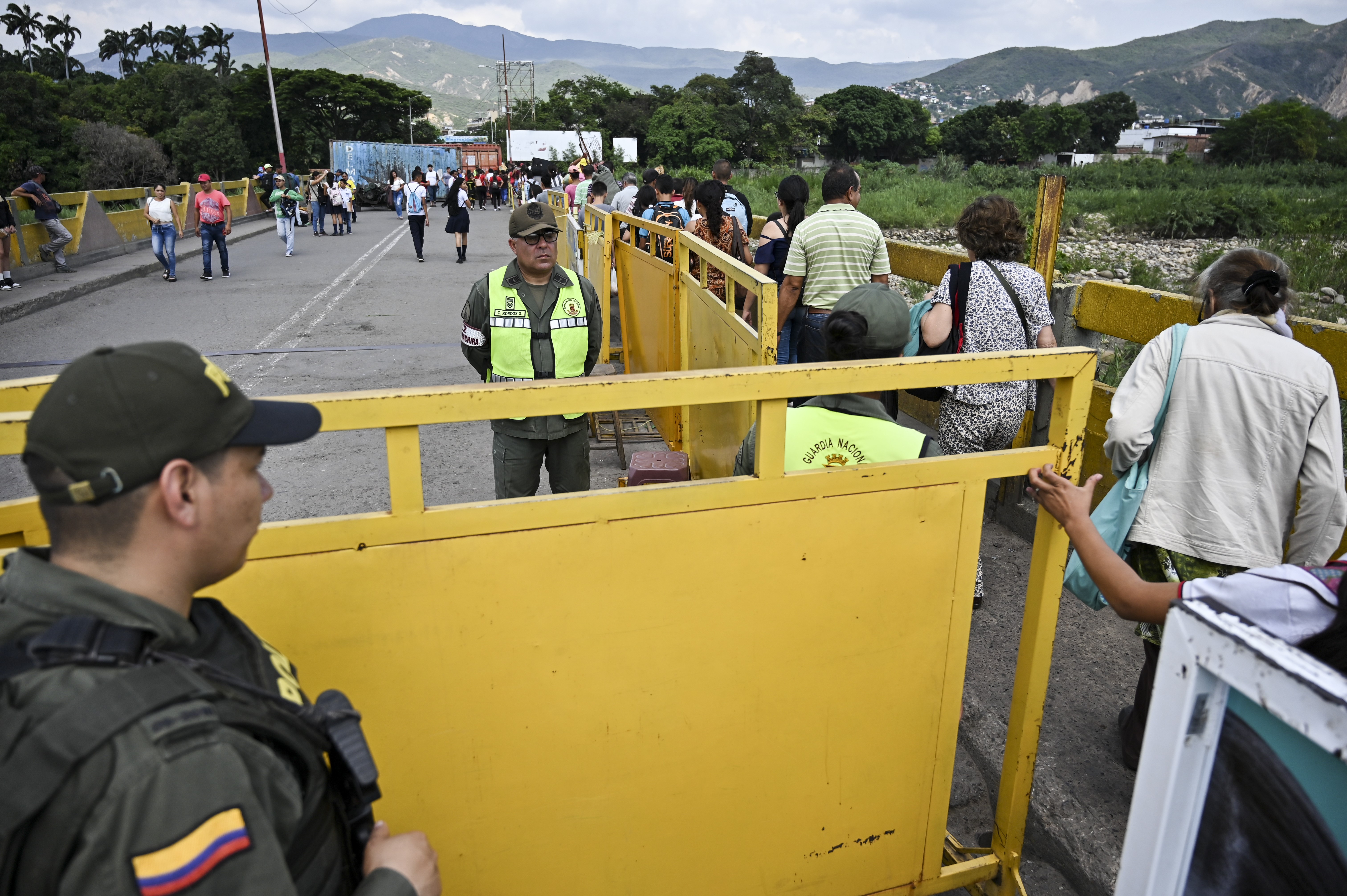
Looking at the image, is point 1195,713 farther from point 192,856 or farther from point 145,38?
point 145,38

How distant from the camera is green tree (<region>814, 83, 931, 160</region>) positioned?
112750 millimetres

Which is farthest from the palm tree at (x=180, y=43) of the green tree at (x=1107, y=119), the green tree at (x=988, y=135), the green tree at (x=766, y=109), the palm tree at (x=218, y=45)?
the green tree at (x=1107, y=119)

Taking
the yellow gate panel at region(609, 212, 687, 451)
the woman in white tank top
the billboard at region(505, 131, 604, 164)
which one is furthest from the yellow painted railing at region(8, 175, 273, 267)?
the billboard at region(505, 131, 604, 164)

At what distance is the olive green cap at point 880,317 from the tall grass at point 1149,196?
21429 millimetres

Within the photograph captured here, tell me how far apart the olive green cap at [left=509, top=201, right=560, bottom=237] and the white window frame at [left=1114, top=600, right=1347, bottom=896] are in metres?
3.39

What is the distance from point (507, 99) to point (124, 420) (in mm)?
92914

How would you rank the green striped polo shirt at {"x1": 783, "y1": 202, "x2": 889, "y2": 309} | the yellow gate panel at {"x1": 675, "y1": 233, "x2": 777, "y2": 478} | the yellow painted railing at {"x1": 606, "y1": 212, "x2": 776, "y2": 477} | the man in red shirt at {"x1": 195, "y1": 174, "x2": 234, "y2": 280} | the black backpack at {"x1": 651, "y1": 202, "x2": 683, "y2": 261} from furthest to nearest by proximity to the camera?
1. the man in red shirt at {"x1": 195, "y1": 174, "x2": 234, "y2": 280}
2. the black backpack at {"x1": 651, "y1": 202, "x2": 683, "y2": 261}
3. the green striped polo shirt at {"x1": 783, "y1": 202, "x2": 889, "y2": 309}
4. the yellow painted railing at {"x1": 606, "y1": 212, "x2": 776, "y2": 477}
5. the yellow gate panel at {"x1": 675, "y1": 233, "x2": 777, "y2": 478}

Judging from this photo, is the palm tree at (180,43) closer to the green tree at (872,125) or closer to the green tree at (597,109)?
the green tree at (597,109)

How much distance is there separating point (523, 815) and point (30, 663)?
128cm

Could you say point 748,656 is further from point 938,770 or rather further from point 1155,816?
point 1155,816

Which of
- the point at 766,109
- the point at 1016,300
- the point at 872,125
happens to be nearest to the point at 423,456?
the point at 1016,300

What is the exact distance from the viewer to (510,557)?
1857mm

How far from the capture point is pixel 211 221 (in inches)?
573

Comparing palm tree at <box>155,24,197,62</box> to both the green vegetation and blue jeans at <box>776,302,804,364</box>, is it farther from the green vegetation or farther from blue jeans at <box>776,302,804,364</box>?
blue jeans at <box>776,302,804,364</box>
